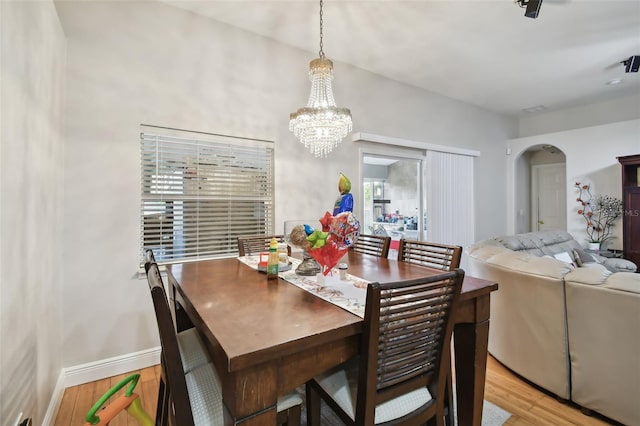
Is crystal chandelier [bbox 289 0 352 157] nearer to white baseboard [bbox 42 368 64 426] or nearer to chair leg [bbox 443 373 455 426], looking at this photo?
chair leg [bbox 443 373 455 426]

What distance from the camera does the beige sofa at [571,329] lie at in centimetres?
163

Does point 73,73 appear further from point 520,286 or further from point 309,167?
point 520,286

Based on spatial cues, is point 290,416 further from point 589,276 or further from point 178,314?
point 589,276

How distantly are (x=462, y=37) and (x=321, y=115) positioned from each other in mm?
1956

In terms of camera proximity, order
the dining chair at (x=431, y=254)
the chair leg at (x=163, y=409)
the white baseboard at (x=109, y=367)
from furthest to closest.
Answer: the white baseboard at (x=109, y=367) → the dining chair at (x=431, y=254) → the chair leg at (x=163, y=409)

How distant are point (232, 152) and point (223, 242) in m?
0.86

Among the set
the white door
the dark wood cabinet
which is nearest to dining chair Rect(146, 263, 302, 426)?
the dark wood cabinet

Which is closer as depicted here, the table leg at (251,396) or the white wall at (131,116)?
the table leg at (251,396)

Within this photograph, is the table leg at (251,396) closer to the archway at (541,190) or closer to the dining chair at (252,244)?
the dining chair at (252,244)

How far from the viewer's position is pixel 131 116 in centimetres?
237

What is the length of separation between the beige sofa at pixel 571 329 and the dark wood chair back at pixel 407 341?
1.19 metres

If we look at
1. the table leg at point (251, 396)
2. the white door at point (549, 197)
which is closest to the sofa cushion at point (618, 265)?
the white door at point (549, 197)

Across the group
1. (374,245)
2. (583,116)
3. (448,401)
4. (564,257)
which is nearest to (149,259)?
(448,401)

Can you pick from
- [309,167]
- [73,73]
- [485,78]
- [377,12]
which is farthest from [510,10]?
[73,73]
